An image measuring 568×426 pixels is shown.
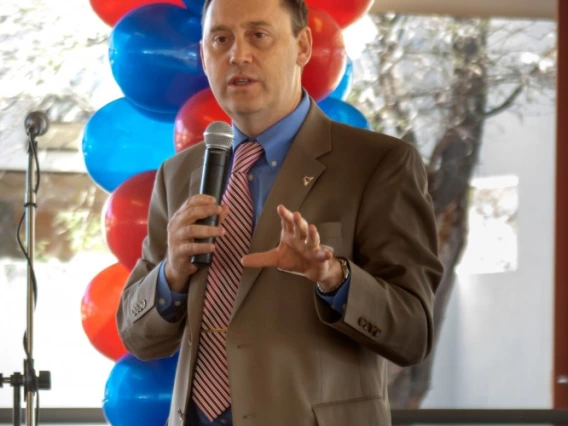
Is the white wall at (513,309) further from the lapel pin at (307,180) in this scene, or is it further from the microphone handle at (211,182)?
the microphone handle at (211,182)

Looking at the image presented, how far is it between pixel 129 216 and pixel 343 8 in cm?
83

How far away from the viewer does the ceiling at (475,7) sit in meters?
3.71

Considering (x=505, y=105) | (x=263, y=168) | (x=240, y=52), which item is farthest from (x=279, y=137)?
(x=505, y=105)

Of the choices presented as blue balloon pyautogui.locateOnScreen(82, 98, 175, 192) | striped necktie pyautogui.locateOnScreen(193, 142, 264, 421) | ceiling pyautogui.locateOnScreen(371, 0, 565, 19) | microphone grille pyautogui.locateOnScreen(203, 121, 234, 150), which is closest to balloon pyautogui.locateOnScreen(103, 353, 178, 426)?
blue balloon pyautogui.locateOnScreen(82, 98, 175, 192)

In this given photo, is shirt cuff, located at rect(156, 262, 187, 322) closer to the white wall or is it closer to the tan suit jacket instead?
the tan suit jacket

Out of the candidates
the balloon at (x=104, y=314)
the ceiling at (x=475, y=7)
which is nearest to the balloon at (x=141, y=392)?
the balloon at (x=104, y=314)

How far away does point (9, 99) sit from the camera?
Result: 351 centimetres

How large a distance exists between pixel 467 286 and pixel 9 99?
1.98m

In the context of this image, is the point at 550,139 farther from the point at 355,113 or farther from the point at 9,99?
the point at 9,99

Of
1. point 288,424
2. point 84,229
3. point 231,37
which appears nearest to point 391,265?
point 288,424

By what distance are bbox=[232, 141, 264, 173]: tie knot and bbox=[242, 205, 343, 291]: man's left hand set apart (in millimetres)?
332

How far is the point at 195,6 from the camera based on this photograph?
2.28m

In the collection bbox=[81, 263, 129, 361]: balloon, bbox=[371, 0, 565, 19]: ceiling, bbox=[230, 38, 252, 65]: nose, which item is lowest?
bbox=[81, 263, 129, 361]: balloon

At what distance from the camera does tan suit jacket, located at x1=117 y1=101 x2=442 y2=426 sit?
58.8 inches
